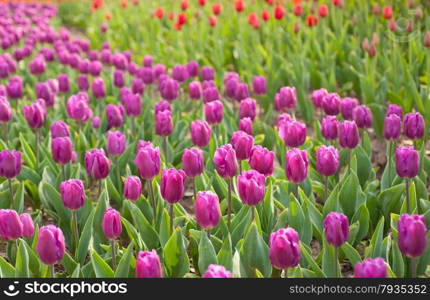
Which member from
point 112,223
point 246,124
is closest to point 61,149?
point 112,223

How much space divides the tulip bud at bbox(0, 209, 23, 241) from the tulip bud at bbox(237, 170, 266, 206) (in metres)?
0.86

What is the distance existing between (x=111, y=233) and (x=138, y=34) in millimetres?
6380

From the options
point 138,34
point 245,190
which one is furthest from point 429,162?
point 138,34

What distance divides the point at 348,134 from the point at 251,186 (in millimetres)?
849

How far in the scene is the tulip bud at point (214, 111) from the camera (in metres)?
3.74

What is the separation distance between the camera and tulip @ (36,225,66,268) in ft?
7.46

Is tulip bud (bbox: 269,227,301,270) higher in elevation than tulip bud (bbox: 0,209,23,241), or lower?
lower

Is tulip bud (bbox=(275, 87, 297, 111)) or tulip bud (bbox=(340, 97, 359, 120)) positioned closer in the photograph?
tulip bud (bbox=(340, 97, 359, 120))

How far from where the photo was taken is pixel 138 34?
862cm

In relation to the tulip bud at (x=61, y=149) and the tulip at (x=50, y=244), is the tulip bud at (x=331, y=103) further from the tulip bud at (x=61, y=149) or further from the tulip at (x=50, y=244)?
the tulip at (x=50, y=244)

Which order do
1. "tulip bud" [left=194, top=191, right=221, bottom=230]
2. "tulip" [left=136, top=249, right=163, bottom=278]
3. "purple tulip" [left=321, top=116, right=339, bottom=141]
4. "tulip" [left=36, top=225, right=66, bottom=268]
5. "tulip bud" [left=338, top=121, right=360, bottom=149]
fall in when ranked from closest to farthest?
"tulip" [left=136, top=249, right=163, bottom=278]
"tulip" [left=36, top=225, right=66, bottom=268]
"tulip bud" [left=194, top=191, right=221, bottom=230]
"tulip bud" [left=338, top=121, right=360, bottom=149]
"purple tulip" [left=321, top=116, right=339, bottom=141]

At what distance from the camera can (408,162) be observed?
9.07 feet

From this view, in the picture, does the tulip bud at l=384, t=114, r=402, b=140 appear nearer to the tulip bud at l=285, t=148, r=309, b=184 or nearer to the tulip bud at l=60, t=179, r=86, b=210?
the tulip bud at l=285, t=148, r=309, b=184

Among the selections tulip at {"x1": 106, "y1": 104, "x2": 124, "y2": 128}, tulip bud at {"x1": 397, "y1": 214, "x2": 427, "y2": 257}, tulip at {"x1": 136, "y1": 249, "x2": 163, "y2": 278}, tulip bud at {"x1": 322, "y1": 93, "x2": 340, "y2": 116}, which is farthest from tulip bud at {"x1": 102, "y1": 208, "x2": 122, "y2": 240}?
tulip bud at {"x1": 322, "y1": 93, "x2": 340, "y2": 116}
